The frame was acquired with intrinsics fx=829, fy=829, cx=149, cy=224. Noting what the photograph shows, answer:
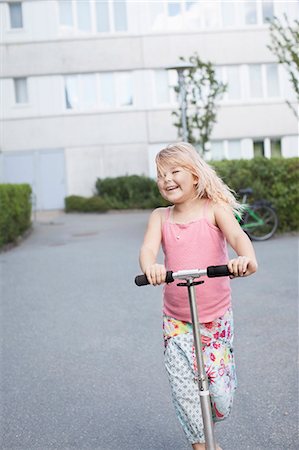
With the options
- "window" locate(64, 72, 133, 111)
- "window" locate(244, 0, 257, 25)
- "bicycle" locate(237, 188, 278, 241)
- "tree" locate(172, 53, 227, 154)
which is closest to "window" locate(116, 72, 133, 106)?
"window" locate(64, 72, 133, 111)

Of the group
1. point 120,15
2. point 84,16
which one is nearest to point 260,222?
point 120,15

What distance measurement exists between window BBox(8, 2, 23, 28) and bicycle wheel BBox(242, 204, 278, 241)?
19877 mm

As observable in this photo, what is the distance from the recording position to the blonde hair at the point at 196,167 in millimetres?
3465

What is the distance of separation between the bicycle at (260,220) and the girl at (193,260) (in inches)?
453

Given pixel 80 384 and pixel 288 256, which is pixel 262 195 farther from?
pixel 80 384

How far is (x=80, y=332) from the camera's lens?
7.79 m

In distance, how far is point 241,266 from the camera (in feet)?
9.61

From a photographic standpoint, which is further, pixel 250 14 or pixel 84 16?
pixel 250 14

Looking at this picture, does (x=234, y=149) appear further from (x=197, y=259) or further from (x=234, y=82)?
(x=197, y=259)

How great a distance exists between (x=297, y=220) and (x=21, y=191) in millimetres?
6836

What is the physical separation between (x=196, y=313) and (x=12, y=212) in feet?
47.9

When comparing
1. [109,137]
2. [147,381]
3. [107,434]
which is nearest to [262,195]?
[147,381]

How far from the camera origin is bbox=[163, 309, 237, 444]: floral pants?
3523mm

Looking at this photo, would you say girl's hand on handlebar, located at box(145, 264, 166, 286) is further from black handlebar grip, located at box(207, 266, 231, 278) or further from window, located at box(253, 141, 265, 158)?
window, located at box(253, 141, 265, 158)
